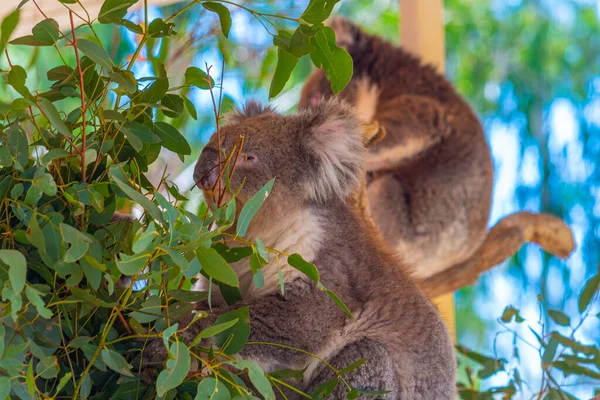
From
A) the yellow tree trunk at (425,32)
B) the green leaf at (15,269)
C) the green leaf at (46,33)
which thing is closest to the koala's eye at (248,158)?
the green leaf at (46,33)

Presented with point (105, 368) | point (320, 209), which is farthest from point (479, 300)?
point (105, 368)

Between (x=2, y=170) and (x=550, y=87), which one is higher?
(x=550, y=87)

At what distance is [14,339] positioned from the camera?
1050mm

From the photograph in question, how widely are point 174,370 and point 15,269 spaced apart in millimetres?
246

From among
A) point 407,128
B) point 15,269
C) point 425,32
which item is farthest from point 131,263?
point 425,32

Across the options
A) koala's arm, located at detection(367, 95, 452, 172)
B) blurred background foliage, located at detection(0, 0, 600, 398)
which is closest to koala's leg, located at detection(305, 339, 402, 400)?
koala's arm, located at detection(367, 95, 452, 172)

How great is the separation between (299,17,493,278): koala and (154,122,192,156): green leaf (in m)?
2.90

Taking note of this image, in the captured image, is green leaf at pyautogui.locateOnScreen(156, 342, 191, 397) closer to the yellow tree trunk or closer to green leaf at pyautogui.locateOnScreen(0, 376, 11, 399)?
green leaf at pyautogui.locateOnScreen(0, 376, 11, 399)

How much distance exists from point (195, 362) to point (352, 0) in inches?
322

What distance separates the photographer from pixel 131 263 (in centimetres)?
103

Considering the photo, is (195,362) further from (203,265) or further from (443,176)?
(443,176)

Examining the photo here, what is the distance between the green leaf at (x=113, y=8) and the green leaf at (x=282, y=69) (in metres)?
0.29

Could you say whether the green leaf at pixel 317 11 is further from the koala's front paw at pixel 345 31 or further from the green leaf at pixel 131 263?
the koala's front paw at pixel 345 31

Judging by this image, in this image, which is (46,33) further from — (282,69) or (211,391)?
(211,391)
